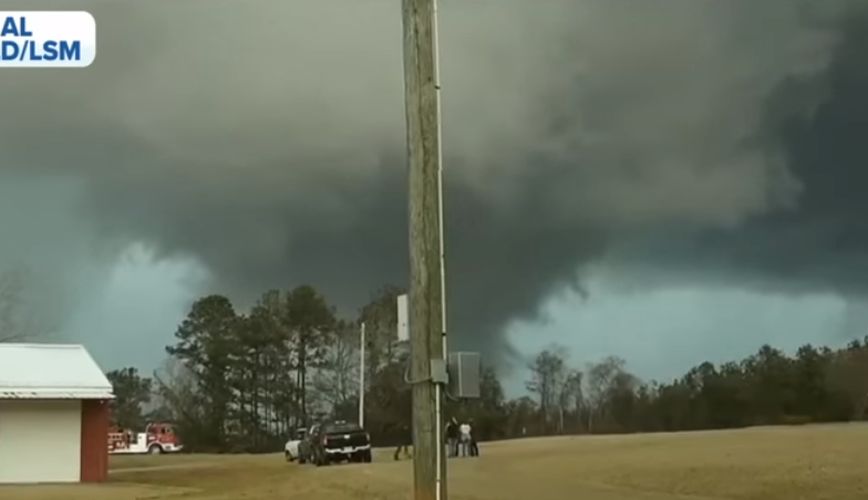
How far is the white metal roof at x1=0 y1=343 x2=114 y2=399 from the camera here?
4431cm

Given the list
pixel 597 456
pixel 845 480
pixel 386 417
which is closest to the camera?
pixel 845 480

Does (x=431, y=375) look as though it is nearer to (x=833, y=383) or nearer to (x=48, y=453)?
(x=48, y=453)

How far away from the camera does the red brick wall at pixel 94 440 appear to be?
45.4m

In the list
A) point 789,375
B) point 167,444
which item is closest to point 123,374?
point 167,444

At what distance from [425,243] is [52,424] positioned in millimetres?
36418

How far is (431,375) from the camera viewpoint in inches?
476

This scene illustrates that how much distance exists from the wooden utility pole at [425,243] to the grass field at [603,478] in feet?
46.7

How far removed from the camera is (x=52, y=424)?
45312mm

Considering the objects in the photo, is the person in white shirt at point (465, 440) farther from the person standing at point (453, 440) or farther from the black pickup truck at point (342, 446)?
the black pickup truck at point (342, 446)

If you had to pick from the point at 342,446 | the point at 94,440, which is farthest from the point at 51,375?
the point at 342,446

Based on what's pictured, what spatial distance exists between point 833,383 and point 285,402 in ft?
Result: 166

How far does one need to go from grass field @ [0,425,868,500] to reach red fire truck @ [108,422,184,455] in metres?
42.6

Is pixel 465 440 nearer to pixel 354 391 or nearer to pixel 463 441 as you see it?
pixel 463 441

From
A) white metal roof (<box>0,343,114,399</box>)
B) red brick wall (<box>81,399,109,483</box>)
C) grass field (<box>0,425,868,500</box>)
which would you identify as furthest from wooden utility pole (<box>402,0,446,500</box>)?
red brick wall (<box>81,399,109,483</box>)
